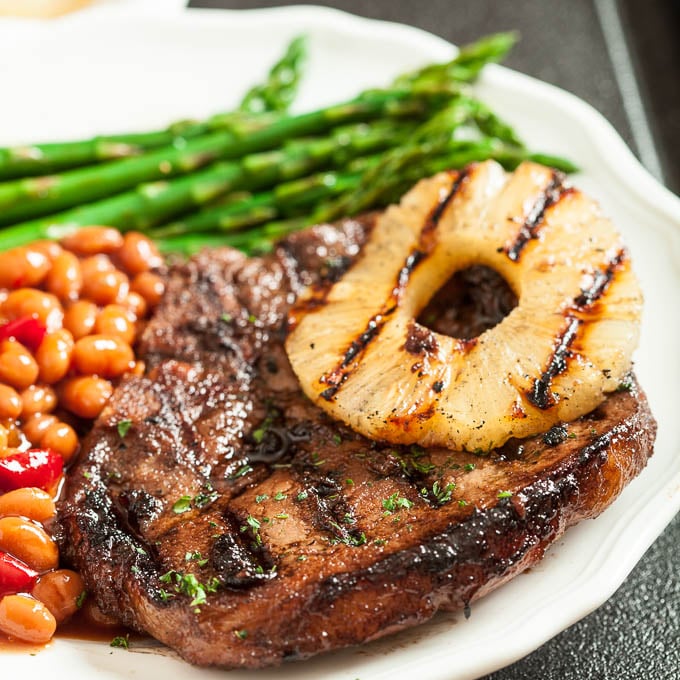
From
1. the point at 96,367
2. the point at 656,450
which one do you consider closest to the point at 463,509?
the point at 656,450

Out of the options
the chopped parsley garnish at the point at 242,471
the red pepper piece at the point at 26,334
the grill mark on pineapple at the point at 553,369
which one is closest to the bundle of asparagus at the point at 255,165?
the red pepper piece at the point at 26,334

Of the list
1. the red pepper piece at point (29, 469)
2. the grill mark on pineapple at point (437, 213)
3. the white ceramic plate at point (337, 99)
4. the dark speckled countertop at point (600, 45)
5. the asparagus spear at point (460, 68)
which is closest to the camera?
the white ceramic plate at point (337, 99)

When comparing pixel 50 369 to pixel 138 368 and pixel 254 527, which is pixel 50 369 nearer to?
pixel 138 368

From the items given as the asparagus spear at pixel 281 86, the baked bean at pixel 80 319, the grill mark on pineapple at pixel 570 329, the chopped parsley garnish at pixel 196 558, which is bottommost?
the baked bean at pixel 80 319

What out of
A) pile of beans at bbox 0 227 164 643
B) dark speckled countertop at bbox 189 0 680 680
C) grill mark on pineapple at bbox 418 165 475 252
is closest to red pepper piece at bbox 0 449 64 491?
pile of beans at bbox 0 227 164 643

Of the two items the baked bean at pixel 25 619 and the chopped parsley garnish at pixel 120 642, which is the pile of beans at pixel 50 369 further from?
the chopped parsley garnish at pixel 120 642

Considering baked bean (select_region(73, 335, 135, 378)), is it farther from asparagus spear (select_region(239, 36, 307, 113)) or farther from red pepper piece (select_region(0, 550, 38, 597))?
asparagus spear (select_region(239, 36, 307, 113))

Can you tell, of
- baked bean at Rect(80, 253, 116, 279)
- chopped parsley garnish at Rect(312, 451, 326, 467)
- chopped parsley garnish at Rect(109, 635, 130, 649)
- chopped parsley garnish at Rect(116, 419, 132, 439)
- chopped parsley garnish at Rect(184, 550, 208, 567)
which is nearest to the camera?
chopped parsley garnish at Rect(184, 550, 208, 567)

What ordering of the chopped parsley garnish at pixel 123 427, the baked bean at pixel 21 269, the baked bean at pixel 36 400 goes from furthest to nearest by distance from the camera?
the baked bean at pixel 21 269 < the baked bean at pixel 36 400 < the chopped parsley garnish at pixel 123 427
